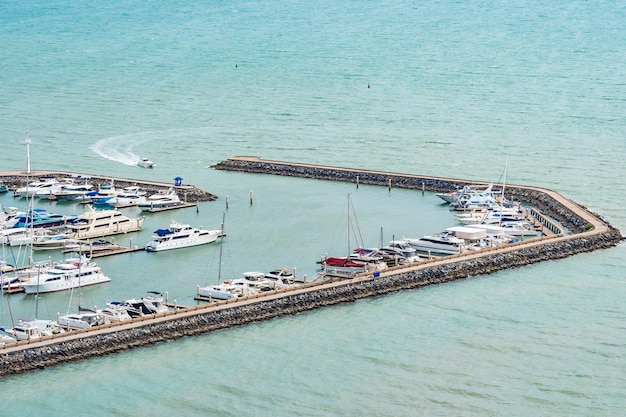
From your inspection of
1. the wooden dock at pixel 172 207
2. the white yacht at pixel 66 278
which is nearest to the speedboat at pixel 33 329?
the white yacht at pixel 66 278

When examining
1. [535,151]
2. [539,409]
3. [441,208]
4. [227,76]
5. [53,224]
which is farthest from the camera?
[227,76]

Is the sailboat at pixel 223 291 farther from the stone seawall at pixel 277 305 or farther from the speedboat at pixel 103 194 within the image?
the speedboat at pixel 103 194

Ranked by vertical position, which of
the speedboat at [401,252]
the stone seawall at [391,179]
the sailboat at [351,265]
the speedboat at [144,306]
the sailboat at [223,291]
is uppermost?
the stone seawall at [391,179]

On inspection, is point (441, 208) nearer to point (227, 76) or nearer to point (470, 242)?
point (470, 242)

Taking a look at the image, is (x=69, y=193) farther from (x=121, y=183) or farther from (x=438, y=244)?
(x=438, y=244)

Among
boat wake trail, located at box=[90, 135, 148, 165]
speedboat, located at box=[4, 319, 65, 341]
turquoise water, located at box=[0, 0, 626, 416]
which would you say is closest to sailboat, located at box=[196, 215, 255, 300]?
turquoise water, located at box=[0, 0, 626, 416]

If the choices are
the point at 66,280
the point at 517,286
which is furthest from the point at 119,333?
the point at 517,286

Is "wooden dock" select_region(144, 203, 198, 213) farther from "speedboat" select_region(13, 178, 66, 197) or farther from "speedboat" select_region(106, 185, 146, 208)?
"speedboat" select_region(13, 178, 66, 197)

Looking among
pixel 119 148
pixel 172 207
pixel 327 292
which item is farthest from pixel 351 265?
pixel 119 148
